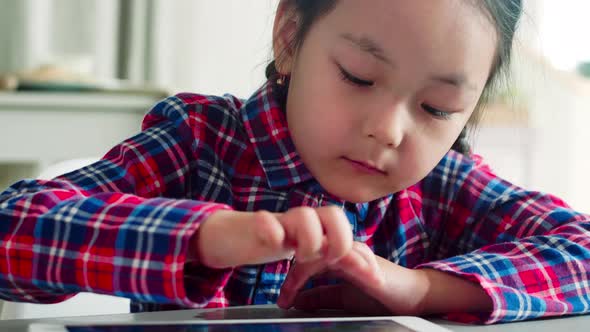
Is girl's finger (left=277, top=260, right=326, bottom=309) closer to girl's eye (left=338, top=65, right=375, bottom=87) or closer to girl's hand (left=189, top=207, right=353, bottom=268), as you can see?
girl's hand (left=189, top=207, right=353, bottom=268)

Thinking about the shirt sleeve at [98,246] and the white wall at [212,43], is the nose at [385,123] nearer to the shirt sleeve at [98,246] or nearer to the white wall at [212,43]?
the shirt sleeve at [98,246]

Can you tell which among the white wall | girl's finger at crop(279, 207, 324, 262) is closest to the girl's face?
girl's finger at crop(279, 207, 324, 262)

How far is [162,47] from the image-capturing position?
2.73m

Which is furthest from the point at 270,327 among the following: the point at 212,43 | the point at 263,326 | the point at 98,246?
the point at 212,43

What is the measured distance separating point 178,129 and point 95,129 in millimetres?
1441

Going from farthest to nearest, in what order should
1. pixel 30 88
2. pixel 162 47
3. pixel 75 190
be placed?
pixel 162 47, pixel 30 88, pixel 75 190

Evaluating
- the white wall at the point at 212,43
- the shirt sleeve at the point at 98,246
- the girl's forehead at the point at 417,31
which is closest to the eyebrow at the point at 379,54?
the girl's forehead at the point at 417,31

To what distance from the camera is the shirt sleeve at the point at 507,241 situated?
2.46 ft

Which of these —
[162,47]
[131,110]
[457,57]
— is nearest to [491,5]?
[457,57]

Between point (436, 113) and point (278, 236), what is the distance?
318 mm

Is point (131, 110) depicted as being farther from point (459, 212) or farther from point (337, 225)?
point (337, 225)

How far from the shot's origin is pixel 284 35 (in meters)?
0.89

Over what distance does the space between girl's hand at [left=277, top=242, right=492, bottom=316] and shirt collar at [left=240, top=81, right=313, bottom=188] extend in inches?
6.6

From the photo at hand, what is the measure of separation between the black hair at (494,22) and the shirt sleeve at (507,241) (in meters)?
0.10
